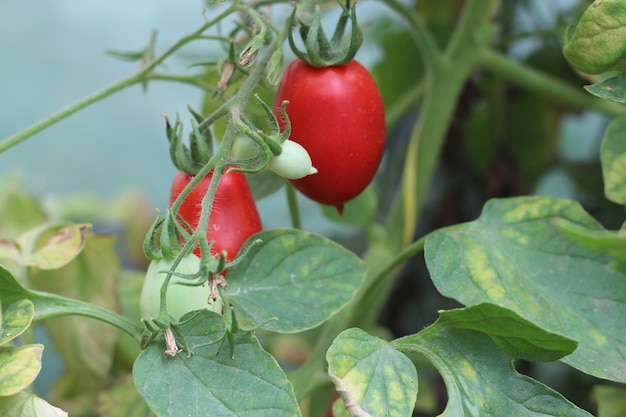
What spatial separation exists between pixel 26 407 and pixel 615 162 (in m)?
0.40

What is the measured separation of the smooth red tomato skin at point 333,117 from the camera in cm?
51

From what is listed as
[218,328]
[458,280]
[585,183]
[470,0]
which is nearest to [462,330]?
[458,280]

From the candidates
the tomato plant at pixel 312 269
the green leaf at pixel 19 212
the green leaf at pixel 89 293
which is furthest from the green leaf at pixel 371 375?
the green leaf at pixel 19 212

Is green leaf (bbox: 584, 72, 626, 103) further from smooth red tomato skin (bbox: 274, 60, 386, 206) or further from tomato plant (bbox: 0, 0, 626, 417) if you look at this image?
smooth red tomato skin (bbox: 274, 60, 386, 206)

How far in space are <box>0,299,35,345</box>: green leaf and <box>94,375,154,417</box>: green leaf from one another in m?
0.18

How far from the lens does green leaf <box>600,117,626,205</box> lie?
1.69 ft

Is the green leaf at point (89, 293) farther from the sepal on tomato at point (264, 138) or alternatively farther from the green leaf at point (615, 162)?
the green leaf at point (615, 162)

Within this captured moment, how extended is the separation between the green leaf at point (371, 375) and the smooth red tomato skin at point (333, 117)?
13cm

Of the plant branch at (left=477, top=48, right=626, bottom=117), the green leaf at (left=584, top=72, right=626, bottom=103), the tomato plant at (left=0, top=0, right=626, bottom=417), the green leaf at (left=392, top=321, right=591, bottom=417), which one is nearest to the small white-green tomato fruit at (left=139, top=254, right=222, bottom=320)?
the tomato plant at (left=0, top=0, right=626, bottom=417)

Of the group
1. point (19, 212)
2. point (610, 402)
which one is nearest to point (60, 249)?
point (19, 212)

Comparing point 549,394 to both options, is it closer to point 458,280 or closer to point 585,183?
point 458,280

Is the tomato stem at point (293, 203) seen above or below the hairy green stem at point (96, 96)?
below

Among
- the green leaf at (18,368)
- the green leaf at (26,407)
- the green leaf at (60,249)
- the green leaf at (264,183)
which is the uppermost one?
the green leaf at (264,183)

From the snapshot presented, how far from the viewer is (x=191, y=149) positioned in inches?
19.4
